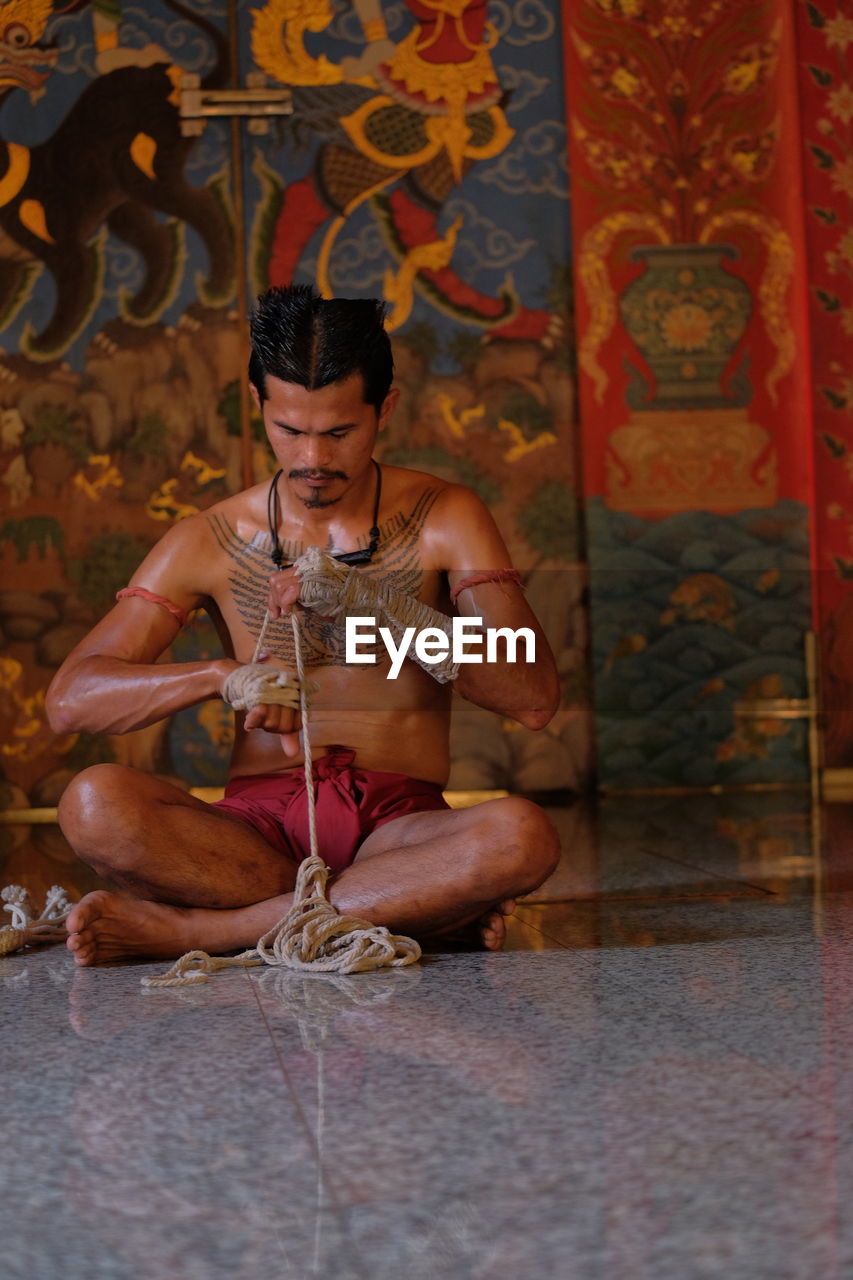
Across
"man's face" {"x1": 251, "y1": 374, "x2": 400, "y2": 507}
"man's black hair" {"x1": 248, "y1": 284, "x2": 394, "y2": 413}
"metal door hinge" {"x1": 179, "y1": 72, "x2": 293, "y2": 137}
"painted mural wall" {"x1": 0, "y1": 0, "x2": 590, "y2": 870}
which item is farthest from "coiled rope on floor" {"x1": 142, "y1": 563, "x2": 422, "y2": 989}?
"metal door hinge" {"x1": 179, "y1": 72, "x2": 293, "y2": 137}

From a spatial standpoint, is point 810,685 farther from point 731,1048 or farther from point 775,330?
point 731,1048

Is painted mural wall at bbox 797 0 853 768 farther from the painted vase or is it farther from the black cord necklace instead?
the black cord necklace

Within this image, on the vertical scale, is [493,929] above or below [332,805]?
below

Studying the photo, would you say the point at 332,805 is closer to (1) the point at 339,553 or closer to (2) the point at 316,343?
(1) the point at 339,553

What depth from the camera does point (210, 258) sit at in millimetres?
4070

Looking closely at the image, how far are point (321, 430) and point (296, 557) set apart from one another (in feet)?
0.72

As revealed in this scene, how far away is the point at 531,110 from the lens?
13.6 ft

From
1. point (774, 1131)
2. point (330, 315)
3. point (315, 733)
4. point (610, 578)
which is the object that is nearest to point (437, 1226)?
point (774, 1131)

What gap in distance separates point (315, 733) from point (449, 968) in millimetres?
465

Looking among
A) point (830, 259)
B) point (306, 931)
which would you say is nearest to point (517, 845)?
point (306, 931)

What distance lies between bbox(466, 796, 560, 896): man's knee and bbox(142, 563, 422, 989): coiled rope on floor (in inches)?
6.6

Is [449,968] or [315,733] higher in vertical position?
[315,733]

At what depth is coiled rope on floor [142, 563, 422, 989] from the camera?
6.08ft

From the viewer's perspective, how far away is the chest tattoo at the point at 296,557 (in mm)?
2178
